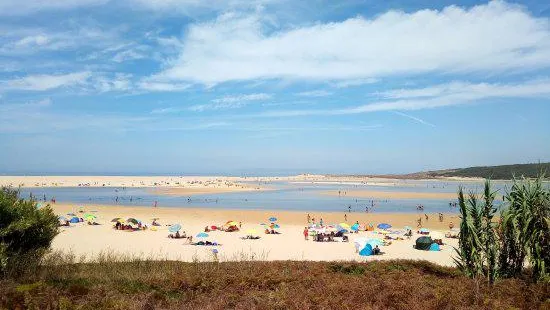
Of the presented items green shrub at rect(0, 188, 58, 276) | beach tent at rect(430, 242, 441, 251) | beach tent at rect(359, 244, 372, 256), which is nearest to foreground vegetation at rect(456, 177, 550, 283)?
green shrub at rect(0, 188, 58, 276)

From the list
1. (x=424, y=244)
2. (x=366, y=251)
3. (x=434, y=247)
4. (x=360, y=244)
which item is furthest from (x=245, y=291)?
(x=434, y=247)

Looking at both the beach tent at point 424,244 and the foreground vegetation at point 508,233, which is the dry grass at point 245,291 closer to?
the foreground vegetation at point 508,233

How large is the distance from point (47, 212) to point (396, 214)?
40.8 m

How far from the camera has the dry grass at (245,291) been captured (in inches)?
293

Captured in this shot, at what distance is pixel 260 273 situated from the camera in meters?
10.9

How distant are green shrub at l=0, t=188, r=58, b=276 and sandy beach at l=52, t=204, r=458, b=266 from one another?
17.2 ft

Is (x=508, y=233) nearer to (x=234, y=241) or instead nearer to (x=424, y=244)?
(x=424, y=244)

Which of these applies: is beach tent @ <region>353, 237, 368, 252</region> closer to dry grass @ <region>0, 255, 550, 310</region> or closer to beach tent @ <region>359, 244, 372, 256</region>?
beach tent @ <region>359, 244, 372, 256</region>

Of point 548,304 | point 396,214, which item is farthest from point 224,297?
point 396,214

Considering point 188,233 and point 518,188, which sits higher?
point 518,188

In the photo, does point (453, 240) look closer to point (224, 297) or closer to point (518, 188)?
point (518, 188)

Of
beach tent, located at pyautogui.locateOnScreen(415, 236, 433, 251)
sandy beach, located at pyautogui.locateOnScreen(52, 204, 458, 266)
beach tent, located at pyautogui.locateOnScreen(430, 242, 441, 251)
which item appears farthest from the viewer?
beach tent, located at pyautogui.locateOnScreen(415, 236, 433, 251)

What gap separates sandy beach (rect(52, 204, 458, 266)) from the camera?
22.9 m

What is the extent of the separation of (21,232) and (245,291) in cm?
557
